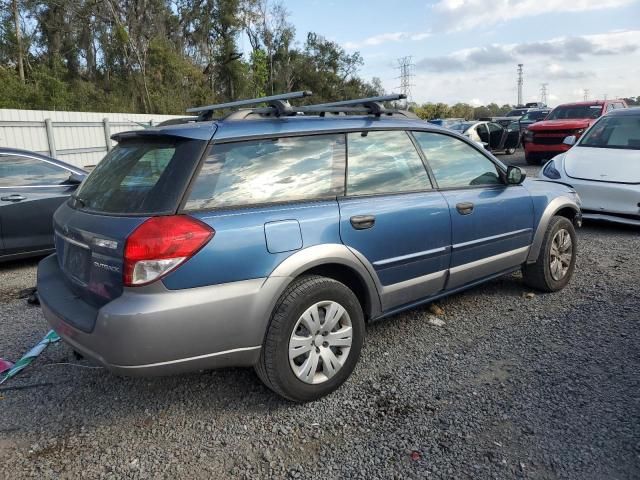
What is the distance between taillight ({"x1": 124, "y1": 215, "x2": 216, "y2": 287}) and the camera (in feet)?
8.20

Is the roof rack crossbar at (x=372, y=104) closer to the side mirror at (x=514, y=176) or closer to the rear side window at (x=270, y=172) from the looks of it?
the rear side window at (x=270, y=172)

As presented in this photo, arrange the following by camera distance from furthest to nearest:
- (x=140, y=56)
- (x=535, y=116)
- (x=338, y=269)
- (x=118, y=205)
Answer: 1. (x=140, y=56)
2. (x=535, y=116)
3. (x=338, y=269)
4. (x=118, y=205)

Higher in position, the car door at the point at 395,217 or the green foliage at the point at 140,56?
the green foliage at the point at 140,56

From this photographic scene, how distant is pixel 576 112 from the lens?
50.3 ft

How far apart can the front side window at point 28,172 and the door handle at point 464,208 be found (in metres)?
4.79

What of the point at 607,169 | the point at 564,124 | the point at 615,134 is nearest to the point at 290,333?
the point at 607,169

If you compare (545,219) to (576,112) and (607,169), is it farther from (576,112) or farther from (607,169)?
(576,112)

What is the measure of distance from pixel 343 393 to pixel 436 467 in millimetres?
817

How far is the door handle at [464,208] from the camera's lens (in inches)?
148

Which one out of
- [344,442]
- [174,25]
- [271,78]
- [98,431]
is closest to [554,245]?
[344,442]

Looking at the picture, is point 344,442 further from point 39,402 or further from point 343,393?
point 39,402

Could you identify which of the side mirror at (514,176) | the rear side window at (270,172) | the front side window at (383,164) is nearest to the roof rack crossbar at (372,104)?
the front side window at (383,164)

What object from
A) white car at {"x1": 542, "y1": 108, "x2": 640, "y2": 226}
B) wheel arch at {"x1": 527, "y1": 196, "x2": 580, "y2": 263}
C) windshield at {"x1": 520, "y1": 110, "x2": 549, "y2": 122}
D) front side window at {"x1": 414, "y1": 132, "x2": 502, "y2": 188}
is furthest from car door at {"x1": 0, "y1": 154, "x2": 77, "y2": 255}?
windshield at {"x1": 520, "y1": 110, "x2": 549, "y2": 122}

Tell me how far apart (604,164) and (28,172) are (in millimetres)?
7444
